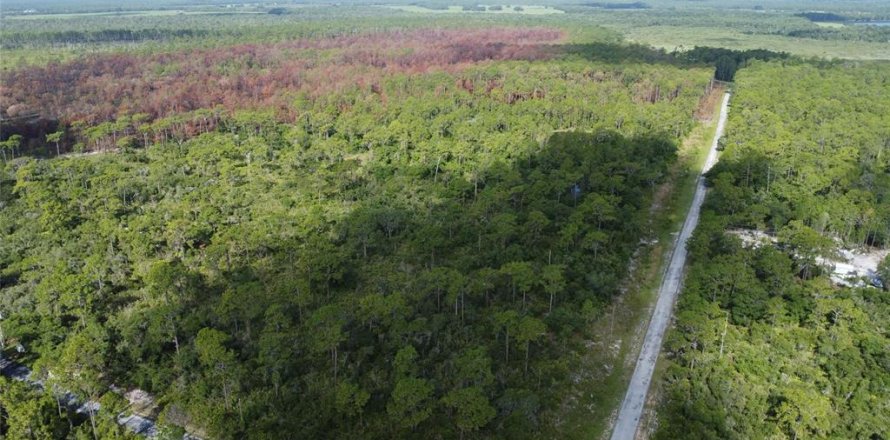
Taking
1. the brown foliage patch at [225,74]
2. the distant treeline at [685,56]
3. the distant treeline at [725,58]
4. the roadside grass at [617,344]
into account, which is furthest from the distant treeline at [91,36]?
the roadside grass at [617,344]

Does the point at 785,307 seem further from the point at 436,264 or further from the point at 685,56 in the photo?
the point at 685,56

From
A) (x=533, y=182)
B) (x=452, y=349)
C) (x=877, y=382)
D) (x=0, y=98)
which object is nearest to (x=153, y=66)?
(x=0, y=98)

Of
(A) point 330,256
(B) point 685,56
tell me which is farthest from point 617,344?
(B) point 685,56

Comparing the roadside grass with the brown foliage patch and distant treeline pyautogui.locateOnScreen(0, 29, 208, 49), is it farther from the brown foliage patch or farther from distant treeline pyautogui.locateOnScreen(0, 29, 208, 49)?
distant treeline pyautogui.locateOnScreen(0, 29, 208, 49)

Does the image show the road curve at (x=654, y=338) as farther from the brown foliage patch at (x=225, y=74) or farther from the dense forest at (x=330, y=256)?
the brown foliage patch at (x=225, y=74)

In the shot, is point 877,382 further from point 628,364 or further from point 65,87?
point 65,87
